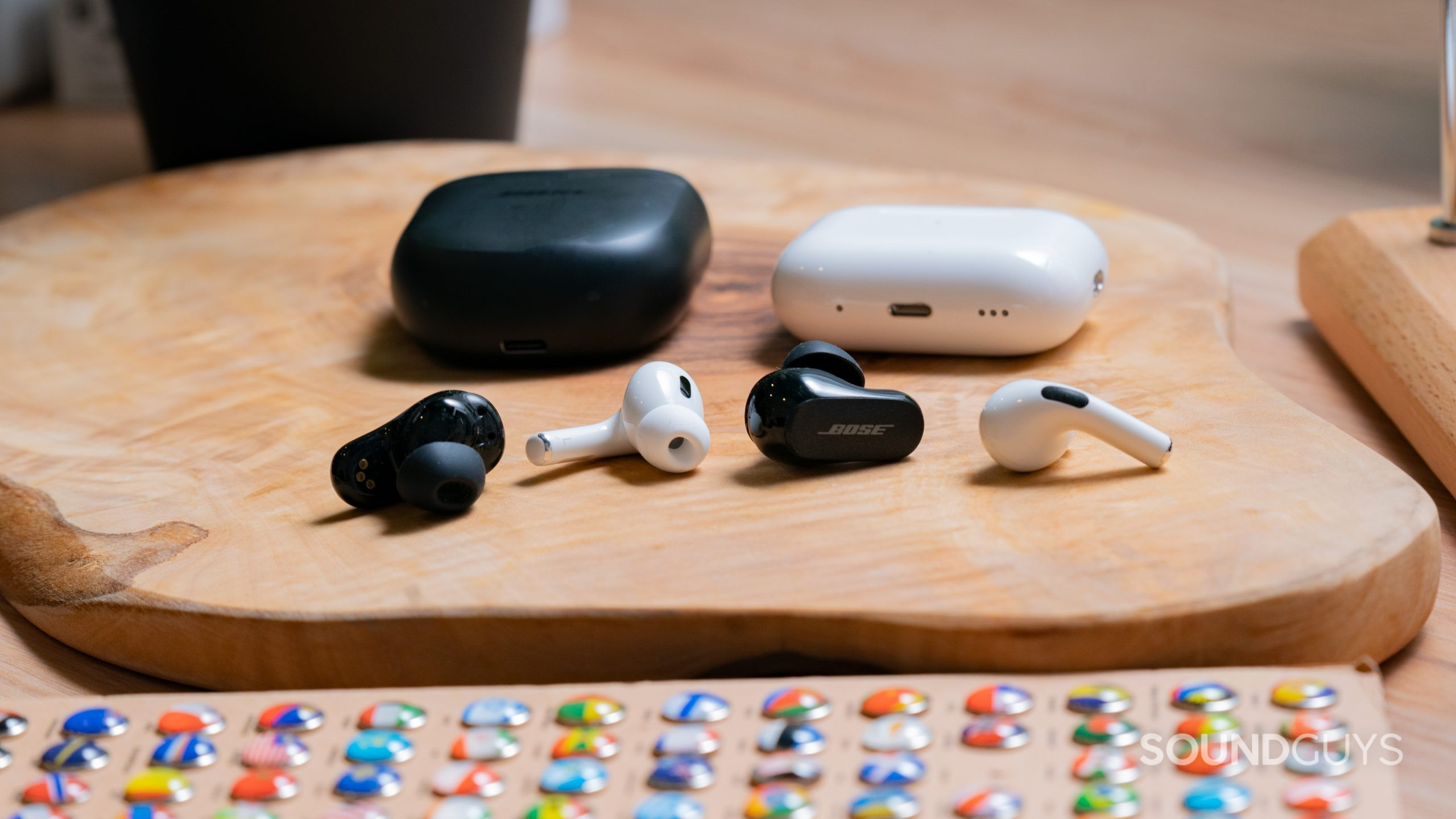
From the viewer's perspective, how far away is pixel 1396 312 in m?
0.72

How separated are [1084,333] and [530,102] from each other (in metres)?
0.94

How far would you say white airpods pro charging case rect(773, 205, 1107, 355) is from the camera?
0.68 m

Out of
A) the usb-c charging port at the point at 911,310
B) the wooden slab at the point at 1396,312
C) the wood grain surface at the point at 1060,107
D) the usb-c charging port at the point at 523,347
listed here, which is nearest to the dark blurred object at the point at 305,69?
the wood grain surface at the point at 1060,107

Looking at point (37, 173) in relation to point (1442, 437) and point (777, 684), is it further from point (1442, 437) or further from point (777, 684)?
point (1442, 437)

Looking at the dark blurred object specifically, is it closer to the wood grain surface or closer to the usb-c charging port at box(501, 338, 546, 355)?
the wood grain surface

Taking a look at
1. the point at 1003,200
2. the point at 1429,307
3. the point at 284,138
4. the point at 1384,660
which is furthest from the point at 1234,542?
the point at 284,138

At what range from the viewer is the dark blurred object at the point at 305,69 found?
3.54 feet

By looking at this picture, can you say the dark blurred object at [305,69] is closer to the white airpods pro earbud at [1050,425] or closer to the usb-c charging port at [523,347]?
the usb-c charging port at [523,347]

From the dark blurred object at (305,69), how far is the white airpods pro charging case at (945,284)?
1.81 ft

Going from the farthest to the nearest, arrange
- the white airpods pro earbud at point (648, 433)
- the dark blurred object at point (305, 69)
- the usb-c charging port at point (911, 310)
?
the dark blurred object at point (305, 69)
the usb-c charging port at point (911, 310)
the white airpods pro earbud at point (648, 433)

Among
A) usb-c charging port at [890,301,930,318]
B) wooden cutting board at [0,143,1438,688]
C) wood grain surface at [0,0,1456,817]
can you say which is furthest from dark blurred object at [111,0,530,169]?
usb-c charging port at [890,301,930,318]

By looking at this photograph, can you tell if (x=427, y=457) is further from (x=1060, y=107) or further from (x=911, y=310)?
(x=1060, y=107)

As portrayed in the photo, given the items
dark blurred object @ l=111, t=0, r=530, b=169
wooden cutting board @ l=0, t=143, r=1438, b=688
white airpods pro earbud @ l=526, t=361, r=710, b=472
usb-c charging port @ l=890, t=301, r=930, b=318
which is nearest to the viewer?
wooden cutting board @ l=0, t=143, r=1438, b=688

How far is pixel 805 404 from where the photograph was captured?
1.86ft
